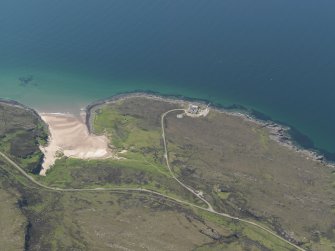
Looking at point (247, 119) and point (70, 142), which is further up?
point (247, 119)

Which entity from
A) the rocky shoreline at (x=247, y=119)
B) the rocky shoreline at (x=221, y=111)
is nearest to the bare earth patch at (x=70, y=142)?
the rocky shoreline at (x=221, y=111)

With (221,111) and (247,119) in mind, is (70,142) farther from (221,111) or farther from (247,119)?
(247,119)

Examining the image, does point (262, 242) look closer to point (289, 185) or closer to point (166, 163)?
point (289, 185)

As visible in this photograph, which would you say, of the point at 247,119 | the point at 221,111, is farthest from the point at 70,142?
the point at 247,119

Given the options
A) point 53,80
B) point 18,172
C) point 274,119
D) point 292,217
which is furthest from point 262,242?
point 53,80

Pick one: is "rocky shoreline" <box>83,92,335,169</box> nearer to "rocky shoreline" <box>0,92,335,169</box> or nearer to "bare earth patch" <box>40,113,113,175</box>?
"rocky shoreline" <box>0,92,335,169</box>
